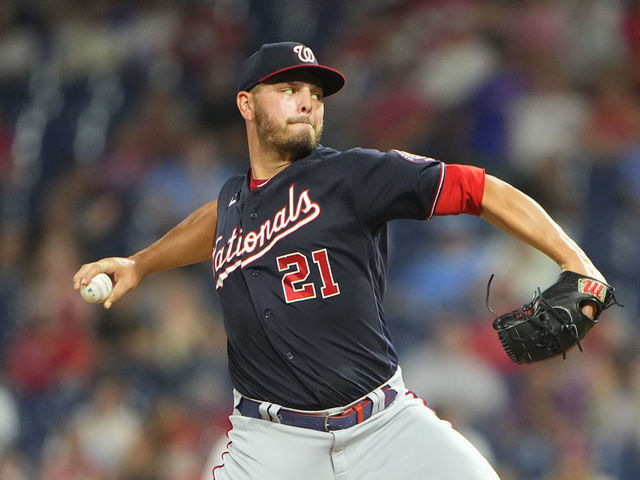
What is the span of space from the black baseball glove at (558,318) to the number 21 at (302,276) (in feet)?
1.81

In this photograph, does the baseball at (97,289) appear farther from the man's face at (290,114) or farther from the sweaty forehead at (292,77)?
the sweaty forehead at (292,77)

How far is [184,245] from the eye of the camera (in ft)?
11.0

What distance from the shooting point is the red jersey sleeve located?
2562 mm

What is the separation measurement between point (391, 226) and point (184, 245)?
2949 millimetres

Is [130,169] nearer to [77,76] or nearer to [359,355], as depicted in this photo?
[77,76]

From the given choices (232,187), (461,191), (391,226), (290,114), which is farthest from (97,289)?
(391,226)

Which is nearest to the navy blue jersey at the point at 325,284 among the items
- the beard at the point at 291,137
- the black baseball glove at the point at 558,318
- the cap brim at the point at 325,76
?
the beard at the point at 291,137

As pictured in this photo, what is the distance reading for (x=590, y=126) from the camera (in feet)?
19.0

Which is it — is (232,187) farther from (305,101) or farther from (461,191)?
(461,191)

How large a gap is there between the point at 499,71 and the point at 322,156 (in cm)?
354

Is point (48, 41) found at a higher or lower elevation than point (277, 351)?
higher

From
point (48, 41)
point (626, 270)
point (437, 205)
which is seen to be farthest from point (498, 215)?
point (48, 41)

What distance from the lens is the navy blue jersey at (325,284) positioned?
8.93 feet

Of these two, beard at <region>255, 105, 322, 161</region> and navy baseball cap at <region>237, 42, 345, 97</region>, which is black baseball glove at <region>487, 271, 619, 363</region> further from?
navy baseball cap at <region>237, 42, 345, 97</region>
